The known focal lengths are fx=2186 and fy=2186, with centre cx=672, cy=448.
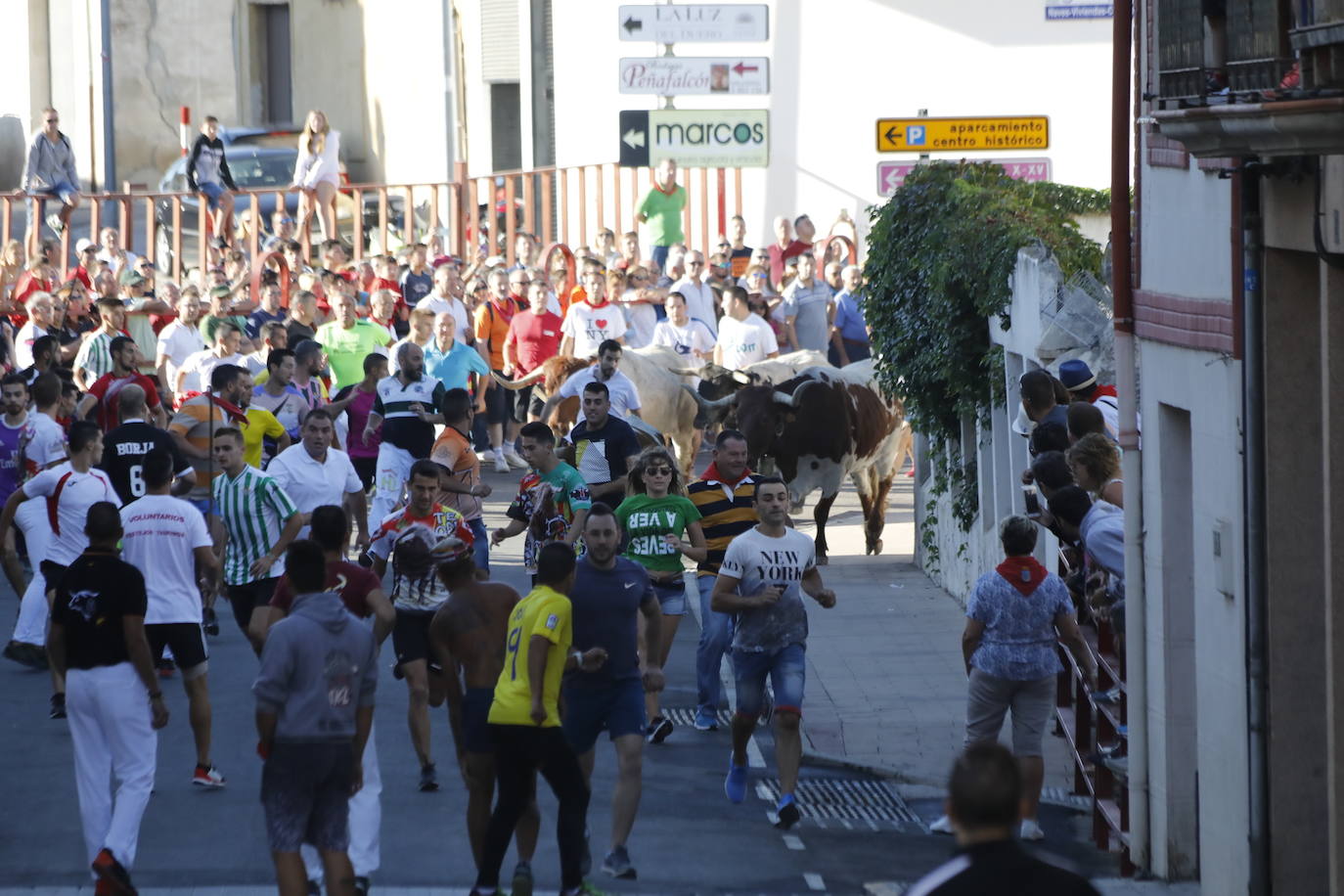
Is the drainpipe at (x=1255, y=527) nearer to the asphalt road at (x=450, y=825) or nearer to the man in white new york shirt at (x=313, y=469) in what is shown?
the asphalt road at (x=450, y=825)

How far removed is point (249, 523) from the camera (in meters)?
12.1

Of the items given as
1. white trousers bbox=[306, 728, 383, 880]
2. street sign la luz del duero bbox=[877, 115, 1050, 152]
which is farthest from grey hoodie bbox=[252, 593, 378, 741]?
street sign la luz del duero bbox=[877, 115, 1050, 152]

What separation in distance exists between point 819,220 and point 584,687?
2092cm

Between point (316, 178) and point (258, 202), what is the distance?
0.89 m

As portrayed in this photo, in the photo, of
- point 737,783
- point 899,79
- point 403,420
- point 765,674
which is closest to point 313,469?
point 403,420

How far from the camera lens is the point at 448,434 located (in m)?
14.2

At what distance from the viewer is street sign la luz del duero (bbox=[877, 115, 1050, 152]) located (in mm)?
17766

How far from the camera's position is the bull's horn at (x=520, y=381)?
21.3 metres

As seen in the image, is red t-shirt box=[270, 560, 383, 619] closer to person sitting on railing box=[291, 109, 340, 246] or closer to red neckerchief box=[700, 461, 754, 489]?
red neckerchief box=[700, 461, 754, 489]

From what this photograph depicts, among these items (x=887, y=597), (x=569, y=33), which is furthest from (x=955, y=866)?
(x=569, y=33)

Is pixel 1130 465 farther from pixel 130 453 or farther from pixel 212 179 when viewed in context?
pixel 212 179

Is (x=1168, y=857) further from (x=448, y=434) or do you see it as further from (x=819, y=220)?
(x=819, y=220)

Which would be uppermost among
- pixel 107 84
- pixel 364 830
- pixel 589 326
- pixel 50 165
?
pixel 107 84

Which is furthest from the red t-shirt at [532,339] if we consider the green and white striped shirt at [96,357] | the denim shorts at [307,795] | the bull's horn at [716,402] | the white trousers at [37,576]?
the denim shorts at [307,795]
